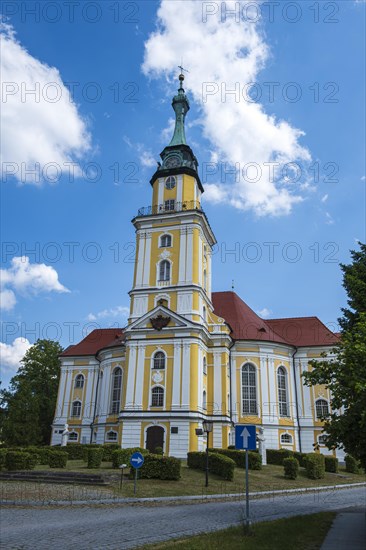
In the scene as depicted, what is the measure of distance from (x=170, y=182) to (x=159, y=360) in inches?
650

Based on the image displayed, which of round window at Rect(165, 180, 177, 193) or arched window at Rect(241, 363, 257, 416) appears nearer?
arched window at Rect(241, 363, 257, 416)

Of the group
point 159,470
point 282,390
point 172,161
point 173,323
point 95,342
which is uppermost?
point 172,161

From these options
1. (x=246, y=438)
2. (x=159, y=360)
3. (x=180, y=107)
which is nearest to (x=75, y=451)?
(x=159, y=360)

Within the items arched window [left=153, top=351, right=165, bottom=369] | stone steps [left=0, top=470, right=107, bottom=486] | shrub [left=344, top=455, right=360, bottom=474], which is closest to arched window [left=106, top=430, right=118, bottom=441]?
arched window [left=153, top=351, right=165, bottom=369]

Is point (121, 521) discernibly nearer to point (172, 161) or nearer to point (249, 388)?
point (249, 388)

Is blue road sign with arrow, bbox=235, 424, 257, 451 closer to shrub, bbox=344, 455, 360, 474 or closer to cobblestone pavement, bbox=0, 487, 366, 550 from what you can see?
cobblestone pavement, bbox=0, 487, 366, 550

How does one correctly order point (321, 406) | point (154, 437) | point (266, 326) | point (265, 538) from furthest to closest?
1. point (266, 326)
2. point (321, 406)
3. point (154, 437)
4. point (265, 538)

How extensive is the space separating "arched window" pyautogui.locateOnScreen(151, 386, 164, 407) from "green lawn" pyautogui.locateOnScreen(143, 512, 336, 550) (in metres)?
22.2

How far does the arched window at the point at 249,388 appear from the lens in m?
37.3

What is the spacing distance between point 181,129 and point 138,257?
49.6 ft

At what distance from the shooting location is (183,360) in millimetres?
33625

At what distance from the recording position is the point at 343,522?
39.0 feet

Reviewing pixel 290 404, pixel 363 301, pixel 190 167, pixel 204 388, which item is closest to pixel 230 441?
pixel 204 388

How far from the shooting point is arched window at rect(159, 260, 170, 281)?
1479 inches
